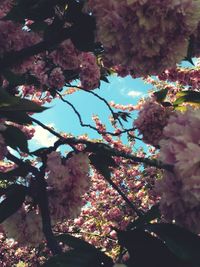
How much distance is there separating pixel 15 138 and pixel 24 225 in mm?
503

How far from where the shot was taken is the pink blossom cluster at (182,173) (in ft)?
4.48

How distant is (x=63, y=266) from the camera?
4.15 feet

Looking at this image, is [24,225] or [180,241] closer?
[180,241]

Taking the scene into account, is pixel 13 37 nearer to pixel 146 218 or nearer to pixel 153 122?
pixel 153 122

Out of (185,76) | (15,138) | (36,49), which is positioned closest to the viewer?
(36,49)

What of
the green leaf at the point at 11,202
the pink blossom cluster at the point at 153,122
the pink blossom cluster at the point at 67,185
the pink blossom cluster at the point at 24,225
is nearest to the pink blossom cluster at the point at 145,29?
the pink blossom cluster at the point at 67,185

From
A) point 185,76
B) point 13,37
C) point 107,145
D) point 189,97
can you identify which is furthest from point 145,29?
point 185,76

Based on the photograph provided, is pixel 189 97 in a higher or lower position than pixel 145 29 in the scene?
higher

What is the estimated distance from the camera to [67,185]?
246 cm

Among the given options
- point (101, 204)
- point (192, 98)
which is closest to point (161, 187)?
point (192, 98)

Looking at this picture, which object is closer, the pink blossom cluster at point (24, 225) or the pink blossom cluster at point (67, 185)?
the pink blossom cluster at point (67, 185)

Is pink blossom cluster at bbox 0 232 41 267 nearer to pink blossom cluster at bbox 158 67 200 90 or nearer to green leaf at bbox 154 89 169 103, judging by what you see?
pink blossom cluster at bbox 158 67 200 90

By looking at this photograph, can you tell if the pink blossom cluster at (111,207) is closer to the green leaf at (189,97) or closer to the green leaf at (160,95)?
the green leaf at (160,95)

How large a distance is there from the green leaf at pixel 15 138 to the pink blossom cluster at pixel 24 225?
39 centimetres
